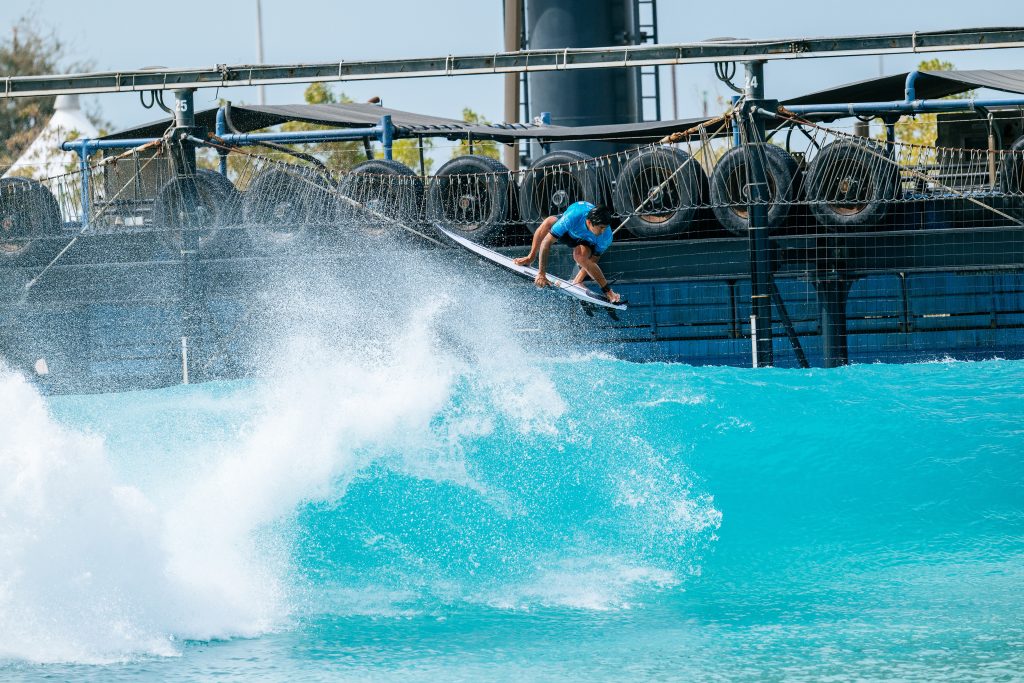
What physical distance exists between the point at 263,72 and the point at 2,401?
25.7ft

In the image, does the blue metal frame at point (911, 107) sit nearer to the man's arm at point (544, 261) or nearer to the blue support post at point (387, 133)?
the man's arm at point (544, 261)

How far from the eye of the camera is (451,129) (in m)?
17.4

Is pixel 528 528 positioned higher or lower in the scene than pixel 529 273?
lower

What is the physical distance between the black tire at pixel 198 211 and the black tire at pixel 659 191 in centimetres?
458

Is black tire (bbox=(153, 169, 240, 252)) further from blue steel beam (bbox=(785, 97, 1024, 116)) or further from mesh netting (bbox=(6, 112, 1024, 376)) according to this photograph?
blue steel beam (bbox=(785, 97, 1024, 116))

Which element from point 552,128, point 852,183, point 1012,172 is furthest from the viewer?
point 552,128

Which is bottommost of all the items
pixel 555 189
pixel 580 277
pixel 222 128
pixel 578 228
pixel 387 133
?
pixel 580 277

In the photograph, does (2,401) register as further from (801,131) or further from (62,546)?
(801,131)

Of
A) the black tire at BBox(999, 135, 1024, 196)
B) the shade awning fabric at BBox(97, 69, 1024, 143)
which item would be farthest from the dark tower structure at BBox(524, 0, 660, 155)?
the black tire at BBox(999, 135, 1024, 196)

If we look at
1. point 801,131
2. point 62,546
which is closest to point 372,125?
point 801,131

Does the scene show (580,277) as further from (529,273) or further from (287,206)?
(287,206)

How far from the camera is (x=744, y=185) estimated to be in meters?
14.3

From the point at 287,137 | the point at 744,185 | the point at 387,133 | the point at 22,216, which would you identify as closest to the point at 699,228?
the point at 744,185

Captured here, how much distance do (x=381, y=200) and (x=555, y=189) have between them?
2.02m
